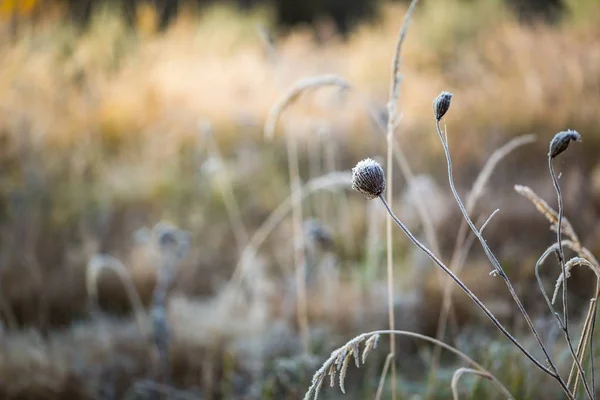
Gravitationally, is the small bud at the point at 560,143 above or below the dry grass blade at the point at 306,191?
above

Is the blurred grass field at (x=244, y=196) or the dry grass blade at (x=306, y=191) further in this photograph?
the blurred grass field at (x=244, y=196)

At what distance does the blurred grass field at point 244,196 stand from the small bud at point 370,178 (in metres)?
0.74

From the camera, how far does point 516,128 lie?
387 centimetres

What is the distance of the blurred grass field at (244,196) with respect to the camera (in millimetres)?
1865

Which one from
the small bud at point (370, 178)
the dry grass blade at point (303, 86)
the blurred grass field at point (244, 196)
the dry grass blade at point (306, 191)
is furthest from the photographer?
the blurred grass field at point (244, 196)

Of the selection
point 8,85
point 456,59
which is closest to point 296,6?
point 456,59

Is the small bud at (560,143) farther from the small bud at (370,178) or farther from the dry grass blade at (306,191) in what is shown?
the dry grass blade at (306,191)

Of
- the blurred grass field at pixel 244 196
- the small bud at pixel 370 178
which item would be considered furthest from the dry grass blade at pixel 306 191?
the small bud at pixel 370 178

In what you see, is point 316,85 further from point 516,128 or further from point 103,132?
point 103,132

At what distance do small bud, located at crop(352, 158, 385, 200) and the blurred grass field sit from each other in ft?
2.43

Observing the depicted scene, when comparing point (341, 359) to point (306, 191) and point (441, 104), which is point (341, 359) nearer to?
point (441, 104)

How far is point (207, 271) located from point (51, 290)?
64 cm

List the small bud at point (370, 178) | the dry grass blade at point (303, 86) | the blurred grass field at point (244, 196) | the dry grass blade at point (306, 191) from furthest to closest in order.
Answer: the blurred grass field at point (244, 196) → the dry grass blade at point (306, 191) → the dry grass blade at point (303, 86) → the small bud at point (370, 178)

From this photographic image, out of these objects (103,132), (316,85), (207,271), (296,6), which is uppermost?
(296,6)
